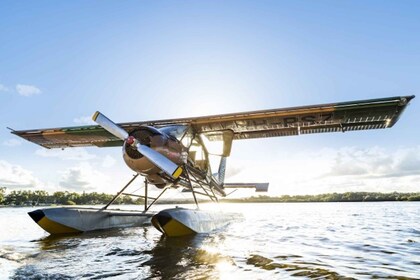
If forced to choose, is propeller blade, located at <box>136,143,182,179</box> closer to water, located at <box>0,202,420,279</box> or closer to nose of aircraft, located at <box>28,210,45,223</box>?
water, located at <box>0,202,420,279</box>

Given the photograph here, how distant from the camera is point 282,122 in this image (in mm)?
9727

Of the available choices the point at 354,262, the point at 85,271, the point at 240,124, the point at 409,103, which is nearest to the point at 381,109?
the point at 409,103

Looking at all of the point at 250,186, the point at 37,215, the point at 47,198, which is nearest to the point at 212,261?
the point at 37,215

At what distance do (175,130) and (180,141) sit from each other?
34 centimetres

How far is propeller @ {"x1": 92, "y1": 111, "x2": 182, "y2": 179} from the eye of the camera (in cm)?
579

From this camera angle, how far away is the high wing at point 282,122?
842 centimetres

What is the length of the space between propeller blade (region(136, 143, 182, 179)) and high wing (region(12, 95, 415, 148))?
2594 mm

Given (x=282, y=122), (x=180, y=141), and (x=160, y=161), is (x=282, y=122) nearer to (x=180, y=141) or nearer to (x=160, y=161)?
(x=180, y=141)

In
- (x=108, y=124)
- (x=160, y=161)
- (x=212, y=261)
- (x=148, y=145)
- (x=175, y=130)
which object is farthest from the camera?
(x=175, y=130)

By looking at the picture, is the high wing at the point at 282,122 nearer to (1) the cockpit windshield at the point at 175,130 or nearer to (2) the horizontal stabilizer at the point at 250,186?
(1) the cockpit windshield at the point at 175,130

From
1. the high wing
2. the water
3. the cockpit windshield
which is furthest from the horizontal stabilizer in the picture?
the water

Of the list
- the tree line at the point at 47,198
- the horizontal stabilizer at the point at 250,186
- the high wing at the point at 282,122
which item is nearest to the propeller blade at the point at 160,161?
the high wing at the point at 282,122

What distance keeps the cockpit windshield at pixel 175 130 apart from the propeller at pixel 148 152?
3.55ft

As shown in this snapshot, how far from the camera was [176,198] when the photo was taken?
9.40 m
